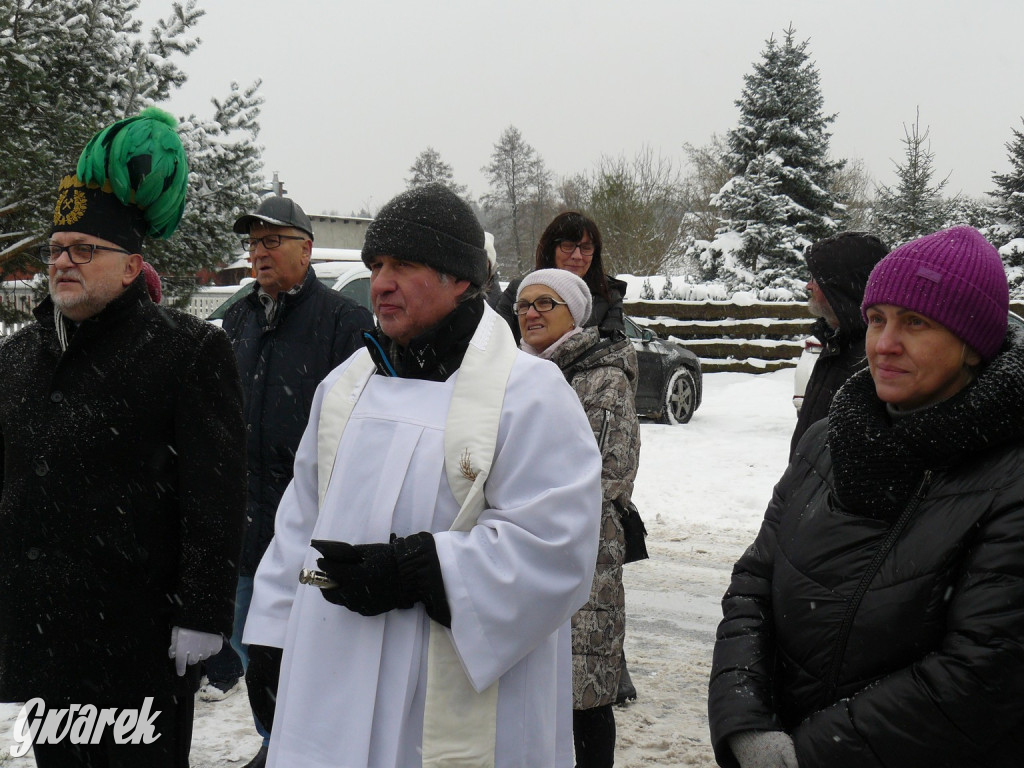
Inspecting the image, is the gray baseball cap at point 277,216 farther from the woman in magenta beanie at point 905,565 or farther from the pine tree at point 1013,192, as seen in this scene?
the pine tree at point 1013,192

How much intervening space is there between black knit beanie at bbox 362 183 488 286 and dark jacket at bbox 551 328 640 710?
4.06 feet

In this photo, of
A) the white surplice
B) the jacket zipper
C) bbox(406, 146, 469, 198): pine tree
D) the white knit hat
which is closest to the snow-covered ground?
the white knit hat

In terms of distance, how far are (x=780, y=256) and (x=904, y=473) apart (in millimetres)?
25687

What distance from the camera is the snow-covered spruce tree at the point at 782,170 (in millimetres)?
26188

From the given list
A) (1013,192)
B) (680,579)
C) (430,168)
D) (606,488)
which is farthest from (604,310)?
(430,168)

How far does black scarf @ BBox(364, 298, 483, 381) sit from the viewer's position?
2.32 meters

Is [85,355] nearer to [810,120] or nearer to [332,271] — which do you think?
[332,271]

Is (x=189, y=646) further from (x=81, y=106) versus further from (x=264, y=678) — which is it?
(x=81, y=106)

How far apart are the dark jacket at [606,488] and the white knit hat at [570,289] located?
0.56ft

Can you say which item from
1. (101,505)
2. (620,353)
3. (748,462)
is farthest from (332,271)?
(101,505)

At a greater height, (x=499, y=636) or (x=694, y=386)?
(x=499, y=636)

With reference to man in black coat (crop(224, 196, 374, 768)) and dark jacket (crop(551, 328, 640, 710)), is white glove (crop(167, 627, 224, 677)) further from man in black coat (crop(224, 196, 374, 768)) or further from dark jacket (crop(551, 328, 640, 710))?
dark jacket (crop(551, 328, 640, 710))

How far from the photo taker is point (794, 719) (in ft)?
6.72

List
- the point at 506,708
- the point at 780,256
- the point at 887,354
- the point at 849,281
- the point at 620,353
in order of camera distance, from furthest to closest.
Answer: the point at 780,256 → the point at 620,353 → the point at 849,281 → the point at 506,708 → the point at 887,354
